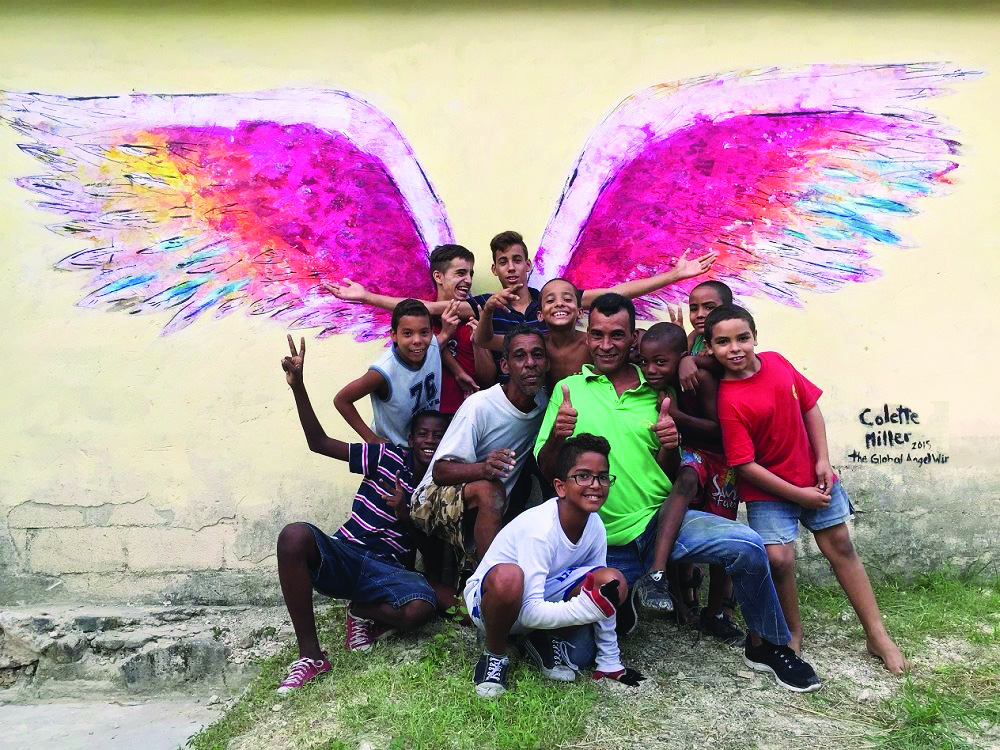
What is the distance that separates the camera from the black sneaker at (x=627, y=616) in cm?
298

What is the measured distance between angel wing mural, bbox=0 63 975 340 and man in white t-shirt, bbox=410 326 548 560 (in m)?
0.83

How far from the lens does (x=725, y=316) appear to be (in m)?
2.96

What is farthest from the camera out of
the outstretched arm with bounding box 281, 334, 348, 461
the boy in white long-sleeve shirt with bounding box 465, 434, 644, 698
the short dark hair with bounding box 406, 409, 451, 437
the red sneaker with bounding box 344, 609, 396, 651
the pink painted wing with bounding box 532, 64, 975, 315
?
the pink painted wing with bounding box 532, 64, 975, 315

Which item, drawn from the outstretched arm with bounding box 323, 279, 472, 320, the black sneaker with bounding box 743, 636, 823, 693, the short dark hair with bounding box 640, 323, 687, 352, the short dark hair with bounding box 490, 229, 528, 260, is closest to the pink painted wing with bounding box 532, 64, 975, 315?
the short dark hair with bounding box 490, 229, 528, 260

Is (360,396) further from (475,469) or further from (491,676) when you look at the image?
(491,676)

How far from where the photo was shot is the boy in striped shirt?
2.99 metres

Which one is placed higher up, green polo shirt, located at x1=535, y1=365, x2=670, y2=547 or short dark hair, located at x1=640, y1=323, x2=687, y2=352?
short dark hair, located at x1=640, y1=323, x2=687, y2=352

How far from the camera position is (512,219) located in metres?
3.85

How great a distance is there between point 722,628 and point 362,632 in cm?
135

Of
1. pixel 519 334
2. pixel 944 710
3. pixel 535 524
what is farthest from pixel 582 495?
pixel 944 710

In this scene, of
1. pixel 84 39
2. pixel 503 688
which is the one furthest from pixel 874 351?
pixel 84 39

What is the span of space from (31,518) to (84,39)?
2.16 m

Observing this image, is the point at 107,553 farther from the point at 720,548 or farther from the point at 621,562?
the point at 720,548

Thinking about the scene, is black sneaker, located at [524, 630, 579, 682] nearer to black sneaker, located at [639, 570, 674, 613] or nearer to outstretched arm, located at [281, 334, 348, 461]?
black sneaker, located at [639, 570, 674, 613]
